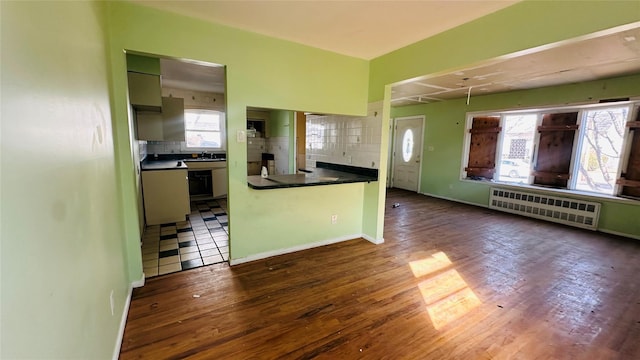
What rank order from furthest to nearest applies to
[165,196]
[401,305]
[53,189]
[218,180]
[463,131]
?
[463,131]
[218,180]
[165,196]
[401,305]
[53,189]

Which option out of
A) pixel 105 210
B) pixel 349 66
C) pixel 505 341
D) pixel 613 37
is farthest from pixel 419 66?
pixel 105 210

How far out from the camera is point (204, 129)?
6117 millimetres

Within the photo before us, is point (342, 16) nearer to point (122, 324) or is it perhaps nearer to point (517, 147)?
point (122, 324)

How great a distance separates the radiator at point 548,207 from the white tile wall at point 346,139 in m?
3.53

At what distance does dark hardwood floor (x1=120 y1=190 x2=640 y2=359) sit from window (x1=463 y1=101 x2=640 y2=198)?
4.80 feet

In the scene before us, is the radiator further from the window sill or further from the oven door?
the oven door

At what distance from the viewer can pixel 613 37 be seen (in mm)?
2469

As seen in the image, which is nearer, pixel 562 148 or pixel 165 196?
pixel 165 196

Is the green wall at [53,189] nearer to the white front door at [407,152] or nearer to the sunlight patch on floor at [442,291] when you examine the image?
the sunlight patch on floor at [442,291]

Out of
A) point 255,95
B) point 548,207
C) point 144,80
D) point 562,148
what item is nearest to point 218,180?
point 144,80

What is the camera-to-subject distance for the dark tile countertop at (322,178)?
284 centimetres

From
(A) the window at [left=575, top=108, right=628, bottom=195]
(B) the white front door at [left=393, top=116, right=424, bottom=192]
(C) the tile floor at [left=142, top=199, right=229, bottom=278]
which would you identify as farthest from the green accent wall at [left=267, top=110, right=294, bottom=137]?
(A) the window at [left=575, top=108, right=628, bottom=195]

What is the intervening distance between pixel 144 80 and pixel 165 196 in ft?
5.36

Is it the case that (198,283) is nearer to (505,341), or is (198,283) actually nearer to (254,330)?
(254,330)
